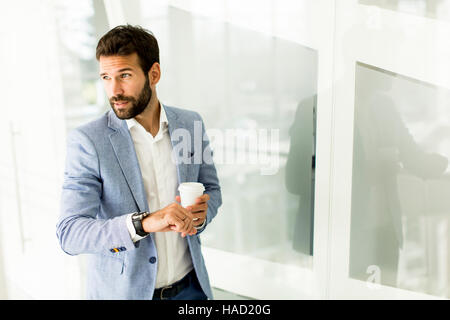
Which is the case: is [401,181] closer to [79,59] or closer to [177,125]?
[177,125]

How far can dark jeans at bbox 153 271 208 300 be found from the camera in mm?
1398

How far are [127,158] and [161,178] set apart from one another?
13 cm

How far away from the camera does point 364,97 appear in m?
1.50

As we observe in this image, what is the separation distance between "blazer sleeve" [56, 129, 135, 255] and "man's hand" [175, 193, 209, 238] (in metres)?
0.20

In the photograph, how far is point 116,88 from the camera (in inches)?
47.9

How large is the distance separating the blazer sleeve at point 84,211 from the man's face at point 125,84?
15 cm

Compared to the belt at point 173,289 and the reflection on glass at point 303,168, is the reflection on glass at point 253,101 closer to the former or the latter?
the reflection on glass at point 303,168

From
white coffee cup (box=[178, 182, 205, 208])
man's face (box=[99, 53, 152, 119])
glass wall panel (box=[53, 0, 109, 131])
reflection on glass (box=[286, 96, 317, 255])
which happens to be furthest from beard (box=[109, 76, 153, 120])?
reflection on glass (box=[286, 96, 317, 255])

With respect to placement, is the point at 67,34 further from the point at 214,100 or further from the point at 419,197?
the point at 419,197

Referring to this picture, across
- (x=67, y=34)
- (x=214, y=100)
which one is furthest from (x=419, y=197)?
(x=67, y=34)

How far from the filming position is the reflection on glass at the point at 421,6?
132 cm
